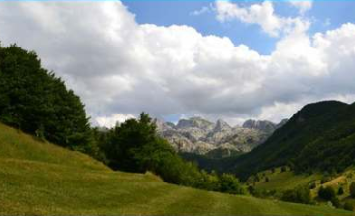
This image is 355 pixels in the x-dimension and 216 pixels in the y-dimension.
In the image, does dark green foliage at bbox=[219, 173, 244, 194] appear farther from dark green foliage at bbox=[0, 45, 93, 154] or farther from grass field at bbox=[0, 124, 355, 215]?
grass field at bbox=[0, 124, 355, 215]

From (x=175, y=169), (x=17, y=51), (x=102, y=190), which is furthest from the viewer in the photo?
(x=175, y=169)

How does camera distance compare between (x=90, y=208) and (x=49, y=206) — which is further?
(x=90, y=208)

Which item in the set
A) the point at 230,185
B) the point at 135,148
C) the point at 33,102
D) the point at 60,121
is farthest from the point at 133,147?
the point at 230,185

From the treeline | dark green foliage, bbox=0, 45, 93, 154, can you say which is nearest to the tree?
the treeline

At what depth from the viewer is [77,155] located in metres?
88.2

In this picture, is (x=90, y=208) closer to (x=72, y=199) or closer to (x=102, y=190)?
(x=72, y=199)

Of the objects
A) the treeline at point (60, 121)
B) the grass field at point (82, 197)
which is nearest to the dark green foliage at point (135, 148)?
the treeline at point (60, 121)

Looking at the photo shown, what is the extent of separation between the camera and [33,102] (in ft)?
290

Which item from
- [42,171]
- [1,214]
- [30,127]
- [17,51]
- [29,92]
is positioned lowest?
[1,214]

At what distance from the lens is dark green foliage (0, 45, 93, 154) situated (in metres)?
86.5

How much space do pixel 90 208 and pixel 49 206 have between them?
3.74 metres

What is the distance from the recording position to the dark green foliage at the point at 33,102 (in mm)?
86500

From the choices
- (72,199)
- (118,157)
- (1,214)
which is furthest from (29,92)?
(1,214)

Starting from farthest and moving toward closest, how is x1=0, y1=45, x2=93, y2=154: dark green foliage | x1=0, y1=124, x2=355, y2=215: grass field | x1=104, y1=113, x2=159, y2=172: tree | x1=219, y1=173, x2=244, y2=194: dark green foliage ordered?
x1=219, y1=173, x2=244, y2=194: dark green foliage < x1=104, y1=113, x2=159, y2=172: tree < x1=0, y1=45, x2=93, y2=154: dark green foliage < x1=0, y1=124, x2=355, y2=215: grass field
